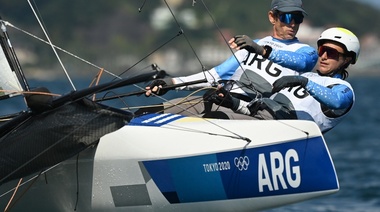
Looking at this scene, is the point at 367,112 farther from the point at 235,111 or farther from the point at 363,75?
the point at 363,75

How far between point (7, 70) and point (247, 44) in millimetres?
1400

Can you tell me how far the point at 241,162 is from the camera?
545 cm

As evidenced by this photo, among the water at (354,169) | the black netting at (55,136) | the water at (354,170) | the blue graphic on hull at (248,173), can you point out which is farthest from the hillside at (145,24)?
the blue graphic on hull at (248,173)

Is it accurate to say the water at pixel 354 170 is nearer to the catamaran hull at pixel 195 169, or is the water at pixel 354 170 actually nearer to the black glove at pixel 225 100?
the black glove at pixel 225 100

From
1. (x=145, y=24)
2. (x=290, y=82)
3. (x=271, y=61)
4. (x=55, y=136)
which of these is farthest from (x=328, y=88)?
(x=145, y=24)

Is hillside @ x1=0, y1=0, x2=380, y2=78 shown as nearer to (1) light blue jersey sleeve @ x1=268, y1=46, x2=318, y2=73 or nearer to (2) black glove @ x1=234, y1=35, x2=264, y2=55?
(1) light blue jersey sleeve @ x1=268, y1=46, x2=318, y2=73

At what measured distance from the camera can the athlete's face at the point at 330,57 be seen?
5.84 m

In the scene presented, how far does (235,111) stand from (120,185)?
75 cm

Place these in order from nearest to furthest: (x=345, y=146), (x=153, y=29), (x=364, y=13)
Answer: (x=345, y=146) → (x=153, y=29) → (x=364, y=13)

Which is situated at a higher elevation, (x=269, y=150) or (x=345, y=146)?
(x=269, y=150)

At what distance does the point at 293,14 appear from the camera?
234 inches

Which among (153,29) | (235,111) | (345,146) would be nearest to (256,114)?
(235,111)

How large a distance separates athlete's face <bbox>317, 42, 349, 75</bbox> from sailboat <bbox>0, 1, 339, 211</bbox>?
59 centimetres

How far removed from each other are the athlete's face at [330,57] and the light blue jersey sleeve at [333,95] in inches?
7.7
